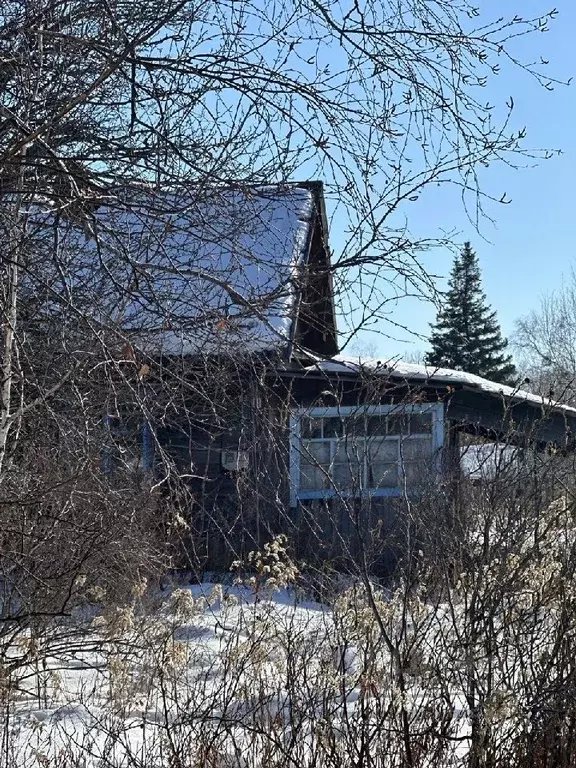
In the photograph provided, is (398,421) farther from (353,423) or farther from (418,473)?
(353,423)

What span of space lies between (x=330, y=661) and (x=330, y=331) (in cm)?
142

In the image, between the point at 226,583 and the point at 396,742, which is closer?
the point at 396,742

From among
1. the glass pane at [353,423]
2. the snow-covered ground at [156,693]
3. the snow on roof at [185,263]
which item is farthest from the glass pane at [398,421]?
the snow-covered ground at [156,693]

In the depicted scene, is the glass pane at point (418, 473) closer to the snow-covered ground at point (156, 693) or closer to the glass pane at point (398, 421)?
the glass pane at point (398, 421)

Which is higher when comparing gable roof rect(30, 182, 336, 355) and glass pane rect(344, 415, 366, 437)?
gable roof rect(30, 182, 336, 355)

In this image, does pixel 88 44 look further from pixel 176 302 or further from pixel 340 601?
pixel 340 601

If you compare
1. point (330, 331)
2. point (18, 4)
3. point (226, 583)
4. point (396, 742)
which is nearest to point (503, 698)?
point (396, 742)

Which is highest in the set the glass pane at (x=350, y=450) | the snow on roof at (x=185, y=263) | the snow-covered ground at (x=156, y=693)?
the snow on roof at (x=185, y=263)

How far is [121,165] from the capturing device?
4.32 meters

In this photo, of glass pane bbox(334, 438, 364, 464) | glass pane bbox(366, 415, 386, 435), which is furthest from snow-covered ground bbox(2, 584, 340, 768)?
glass pane bbox(366, 415, 386, 435)

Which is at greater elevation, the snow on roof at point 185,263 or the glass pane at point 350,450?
the snow on roof at point 185,263

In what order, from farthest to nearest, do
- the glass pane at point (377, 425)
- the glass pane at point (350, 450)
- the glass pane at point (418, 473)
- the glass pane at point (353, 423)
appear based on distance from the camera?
the glass pane at point (418, 473) < the glass pane at point (377, 425) < the glass pane at point (350, 450) < the glass pane at point (353, 423)

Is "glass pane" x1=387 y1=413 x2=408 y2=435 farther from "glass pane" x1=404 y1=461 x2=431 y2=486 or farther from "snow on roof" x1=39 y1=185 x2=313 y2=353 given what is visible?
"snow on roof" x1=39 y1=185 x2=313 y2=353

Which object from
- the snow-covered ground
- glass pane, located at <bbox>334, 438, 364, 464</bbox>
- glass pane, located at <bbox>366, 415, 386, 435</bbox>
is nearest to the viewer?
the snow-covered ground
